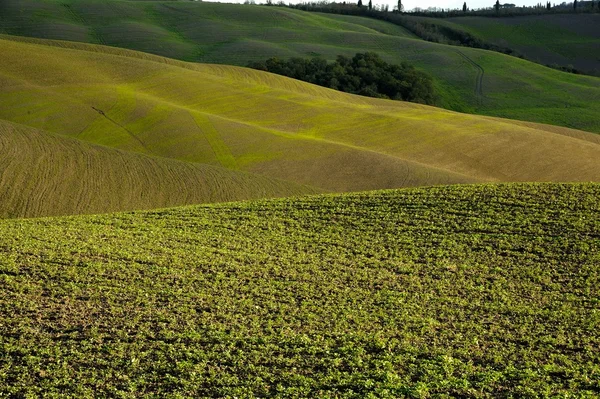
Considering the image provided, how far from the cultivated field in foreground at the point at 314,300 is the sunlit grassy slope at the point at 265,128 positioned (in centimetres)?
1489

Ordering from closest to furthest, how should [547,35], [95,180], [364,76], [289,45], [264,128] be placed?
A: 1. [95,180]
2. [264,128]
3. [364,76]
4. [289,45]
5. [547,35]

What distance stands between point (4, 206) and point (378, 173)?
18365mm

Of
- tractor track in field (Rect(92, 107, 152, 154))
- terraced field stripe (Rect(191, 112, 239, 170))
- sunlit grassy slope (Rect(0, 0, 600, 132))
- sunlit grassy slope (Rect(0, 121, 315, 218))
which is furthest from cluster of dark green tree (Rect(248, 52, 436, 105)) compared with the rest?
sunlit grassy slope (Rect(0, 121, 315, 218))

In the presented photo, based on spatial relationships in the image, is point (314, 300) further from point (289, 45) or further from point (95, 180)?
point (289, 45)

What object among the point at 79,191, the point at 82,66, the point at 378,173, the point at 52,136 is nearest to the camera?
the point at 79,191

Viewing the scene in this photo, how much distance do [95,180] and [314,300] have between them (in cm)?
1864

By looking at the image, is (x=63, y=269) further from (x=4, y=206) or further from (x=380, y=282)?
(x=4, y=206)

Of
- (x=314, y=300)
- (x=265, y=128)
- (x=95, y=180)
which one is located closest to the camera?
(x=314, y=300)

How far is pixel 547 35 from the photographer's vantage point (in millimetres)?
131875

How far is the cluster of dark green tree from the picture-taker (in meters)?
78.2

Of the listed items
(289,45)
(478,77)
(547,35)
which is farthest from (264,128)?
(547,35)

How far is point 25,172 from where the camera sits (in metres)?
31.6

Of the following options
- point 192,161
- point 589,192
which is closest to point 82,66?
point 192,161

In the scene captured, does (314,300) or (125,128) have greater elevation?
(125,128)
